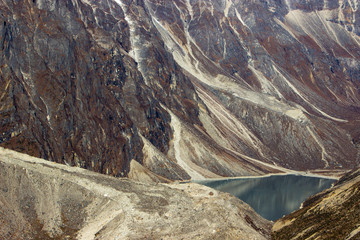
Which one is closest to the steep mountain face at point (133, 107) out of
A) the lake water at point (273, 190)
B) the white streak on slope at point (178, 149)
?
the white streak on slope at point (178, 149)

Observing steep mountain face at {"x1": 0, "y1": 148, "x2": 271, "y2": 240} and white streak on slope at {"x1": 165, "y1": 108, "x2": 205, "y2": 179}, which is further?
white streak on slope at {"x1": 165, "y1": 108, "x2": 205, "y2": 179}

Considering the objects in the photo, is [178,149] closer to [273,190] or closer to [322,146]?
[273,190]

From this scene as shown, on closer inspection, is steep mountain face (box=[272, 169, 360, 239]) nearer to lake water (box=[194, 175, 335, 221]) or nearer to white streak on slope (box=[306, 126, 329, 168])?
lake water (box=[194, 175, 335, 221])

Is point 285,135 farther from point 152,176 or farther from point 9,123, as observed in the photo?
point 9,123

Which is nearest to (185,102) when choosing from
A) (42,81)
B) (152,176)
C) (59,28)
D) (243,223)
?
(152,176)

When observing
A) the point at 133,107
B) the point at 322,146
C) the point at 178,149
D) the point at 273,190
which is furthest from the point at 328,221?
the point at 322,146

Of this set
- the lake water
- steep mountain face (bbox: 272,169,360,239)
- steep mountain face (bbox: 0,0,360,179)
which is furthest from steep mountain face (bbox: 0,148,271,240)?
the lake water

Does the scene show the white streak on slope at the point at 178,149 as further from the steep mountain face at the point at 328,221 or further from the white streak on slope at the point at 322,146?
the steep mountain face at the point at 328,221
